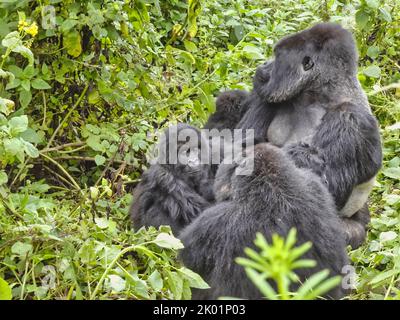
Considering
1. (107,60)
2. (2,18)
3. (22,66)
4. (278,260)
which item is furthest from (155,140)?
(278,260)

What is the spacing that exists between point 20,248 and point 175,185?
1192 millimetres

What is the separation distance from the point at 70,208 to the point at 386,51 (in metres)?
3.29

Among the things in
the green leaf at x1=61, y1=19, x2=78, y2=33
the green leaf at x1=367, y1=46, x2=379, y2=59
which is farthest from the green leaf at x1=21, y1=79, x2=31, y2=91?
the green leaf at x1=367, y1=46, x2=379, y2=59

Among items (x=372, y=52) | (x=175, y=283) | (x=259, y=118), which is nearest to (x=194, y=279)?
(x=175, y=283)

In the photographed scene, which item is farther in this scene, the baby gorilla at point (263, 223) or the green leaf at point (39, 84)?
the green leaf at point (39, 84)

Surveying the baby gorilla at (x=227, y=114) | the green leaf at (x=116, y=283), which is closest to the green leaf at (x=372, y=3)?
the baby gorilla at (x=227, y=114)

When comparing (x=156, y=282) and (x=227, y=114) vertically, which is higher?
(x=227, y=114)

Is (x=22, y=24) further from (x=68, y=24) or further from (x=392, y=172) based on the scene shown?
(x=392, y=172)

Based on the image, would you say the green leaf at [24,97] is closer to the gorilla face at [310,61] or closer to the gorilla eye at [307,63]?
the gorilla face at [310,61]

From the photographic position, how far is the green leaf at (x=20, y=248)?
2812 millimetres

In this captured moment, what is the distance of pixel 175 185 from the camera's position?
383 centimetres

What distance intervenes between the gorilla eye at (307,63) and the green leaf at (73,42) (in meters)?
1.34

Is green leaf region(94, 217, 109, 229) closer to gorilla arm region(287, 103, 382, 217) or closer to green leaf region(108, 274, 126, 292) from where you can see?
green leaf region(108, 274, 126, 292)

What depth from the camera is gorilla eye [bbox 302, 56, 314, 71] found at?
4.15m
